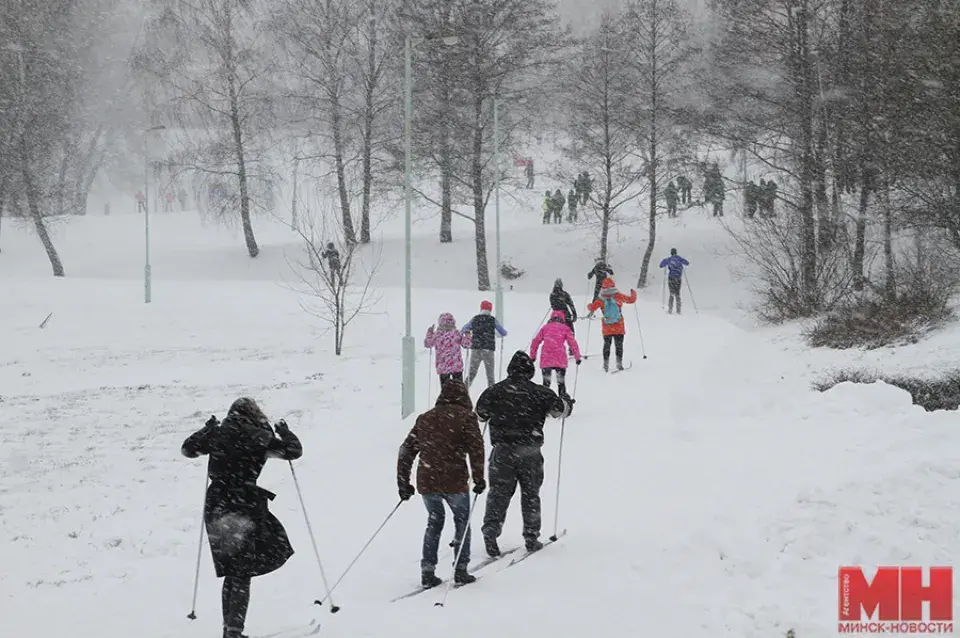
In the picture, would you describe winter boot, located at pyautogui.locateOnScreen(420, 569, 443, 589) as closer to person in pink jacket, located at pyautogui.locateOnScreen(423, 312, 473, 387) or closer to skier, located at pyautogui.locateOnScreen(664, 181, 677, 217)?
person in pink jacket, located at pyautogui.locateOnScreen(423, 312, 473, 387)

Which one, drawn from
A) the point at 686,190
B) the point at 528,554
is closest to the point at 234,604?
the point at 528,554

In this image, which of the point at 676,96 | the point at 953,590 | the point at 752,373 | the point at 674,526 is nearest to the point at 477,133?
the point at 676,96

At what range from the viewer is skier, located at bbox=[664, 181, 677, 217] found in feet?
111

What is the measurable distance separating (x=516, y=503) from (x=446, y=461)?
8.96 ft

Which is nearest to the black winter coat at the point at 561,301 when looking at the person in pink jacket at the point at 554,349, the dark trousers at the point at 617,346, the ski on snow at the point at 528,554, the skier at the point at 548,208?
the dark trousers at the point at 617,346

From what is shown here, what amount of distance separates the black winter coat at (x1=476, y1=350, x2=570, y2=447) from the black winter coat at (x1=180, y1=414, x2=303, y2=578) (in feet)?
6.76

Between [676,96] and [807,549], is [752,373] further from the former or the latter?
[676,96]

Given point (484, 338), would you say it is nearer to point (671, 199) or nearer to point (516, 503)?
point (516, 503)

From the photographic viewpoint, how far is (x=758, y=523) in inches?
262

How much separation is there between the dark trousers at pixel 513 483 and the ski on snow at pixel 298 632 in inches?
71.0

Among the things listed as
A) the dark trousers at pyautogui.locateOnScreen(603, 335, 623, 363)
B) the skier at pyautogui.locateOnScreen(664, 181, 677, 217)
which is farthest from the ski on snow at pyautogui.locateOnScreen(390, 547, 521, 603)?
the skier at pyautogui.locateOnScreen(664, 181, 677, 217)

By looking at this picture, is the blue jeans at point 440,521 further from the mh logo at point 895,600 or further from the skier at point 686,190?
the skier at point 686,190

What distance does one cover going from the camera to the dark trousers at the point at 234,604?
17.5 feet

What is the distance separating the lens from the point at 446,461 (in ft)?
20.6
